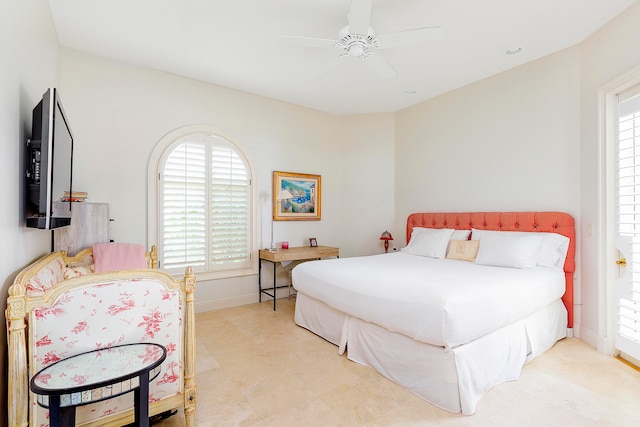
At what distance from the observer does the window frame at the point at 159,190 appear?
11.6ft

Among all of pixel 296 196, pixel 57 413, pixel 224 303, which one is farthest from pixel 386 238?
pixel 57 413

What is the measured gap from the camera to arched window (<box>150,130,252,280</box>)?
366 cm

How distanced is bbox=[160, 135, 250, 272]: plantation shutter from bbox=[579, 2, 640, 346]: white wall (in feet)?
12.4

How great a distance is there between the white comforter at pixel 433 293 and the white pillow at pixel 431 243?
0.41 m

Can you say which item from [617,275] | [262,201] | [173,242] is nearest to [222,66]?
[262,201]

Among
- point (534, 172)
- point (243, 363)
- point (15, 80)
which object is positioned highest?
point (15, 80)

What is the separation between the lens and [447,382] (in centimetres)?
194

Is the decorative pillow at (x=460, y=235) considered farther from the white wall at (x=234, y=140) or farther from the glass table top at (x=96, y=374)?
the glass table top at (x=96, y=374)

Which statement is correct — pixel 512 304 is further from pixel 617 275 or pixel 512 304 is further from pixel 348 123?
pixel 348 123

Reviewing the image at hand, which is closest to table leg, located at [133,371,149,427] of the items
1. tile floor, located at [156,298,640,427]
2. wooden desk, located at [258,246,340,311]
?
tile floor, located at [156,298,640,427]

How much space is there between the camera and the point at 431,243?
12.5 feet

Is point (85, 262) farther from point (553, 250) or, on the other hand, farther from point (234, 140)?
point (553, 250)

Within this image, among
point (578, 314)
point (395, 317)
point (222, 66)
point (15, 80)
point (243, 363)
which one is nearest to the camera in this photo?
point (15, 80)

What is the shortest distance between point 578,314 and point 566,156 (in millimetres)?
1568
